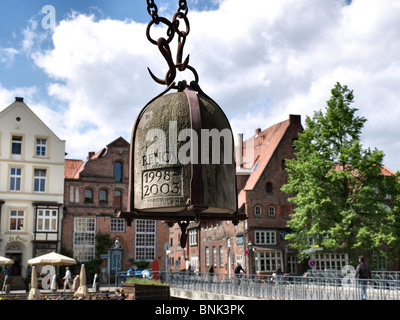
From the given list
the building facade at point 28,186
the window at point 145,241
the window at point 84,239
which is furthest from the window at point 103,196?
the building facade at point 28,186

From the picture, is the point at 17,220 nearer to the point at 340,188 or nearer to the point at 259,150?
the point at 259,150

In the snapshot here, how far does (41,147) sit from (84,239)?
311 inches

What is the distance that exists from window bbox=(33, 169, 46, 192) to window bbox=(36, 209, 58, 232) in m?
1.70

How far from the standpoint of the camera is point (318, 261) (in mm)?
38906

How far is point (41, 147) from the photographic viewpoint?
130ft

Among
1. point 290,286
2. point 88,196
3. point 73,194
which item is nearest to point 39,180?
point 73,194

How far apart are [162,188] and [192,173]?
380 mm

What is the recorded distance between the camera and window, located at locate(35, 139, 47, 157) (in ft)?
129

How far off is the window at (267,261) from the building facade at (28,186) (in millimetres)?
14969

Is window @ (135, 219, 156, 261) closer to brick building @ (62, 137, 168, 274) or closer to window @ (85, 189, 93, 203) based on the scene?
brick building @ (62, 137, 168, 274)

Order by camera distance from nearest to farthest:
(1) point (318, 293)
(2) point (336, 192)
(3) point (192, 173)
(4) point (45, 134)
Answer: (3) point (192, 173) < (1) point (318, 293) < (2) point (336, 192) < (4) point (45, 134)

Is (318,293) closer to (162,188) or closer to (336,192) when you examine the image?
(336,192)

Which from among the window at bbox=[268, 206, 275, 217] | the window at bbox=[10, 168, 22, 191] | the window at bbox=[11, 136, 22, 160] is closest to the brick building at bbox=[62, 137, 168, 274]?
the window at bbox=[10, 168, 22, 191]

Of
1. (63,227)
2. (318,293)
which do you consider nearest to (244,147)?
(63,227)
